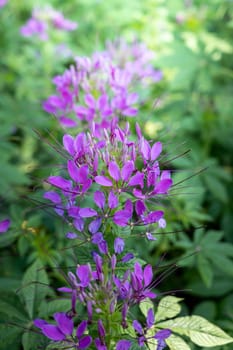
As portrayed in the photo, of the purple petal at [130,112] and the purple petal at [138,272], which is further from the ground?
the purple petal at [130,112]

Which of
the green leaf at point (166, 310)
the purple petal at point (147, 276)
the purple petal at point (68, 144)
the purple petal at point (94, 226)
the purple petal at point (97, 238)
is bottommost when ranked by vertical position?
the green leaf at point (166, 310)

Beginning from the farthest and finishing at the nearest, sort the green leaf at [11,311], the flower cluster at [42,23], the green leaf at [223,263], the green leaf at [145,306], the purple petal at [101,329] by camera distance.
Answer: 1. the flower cluster at [42,23]
2. the green leaf at [223,263]
3. the green leaf at [11,311]
4. the green leaf at [145,306]
5. the purple petal at [101,329]

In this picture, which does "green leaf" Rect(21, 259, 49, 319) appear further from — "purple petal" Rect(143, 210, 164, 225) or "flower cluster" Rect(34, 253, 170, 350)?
"purple petal" Rect(143, 210, 164, 225)

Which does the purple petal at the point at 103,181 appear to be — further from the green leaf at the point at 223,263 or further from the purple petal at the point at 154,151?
the green leaf at the point at 223,263

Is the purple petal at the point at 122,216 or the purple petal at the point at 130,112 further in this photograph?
the purple petal at the point at 130,112

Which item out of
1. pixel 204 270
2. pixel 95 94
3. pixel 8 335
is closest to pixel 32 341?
pixel 8 335

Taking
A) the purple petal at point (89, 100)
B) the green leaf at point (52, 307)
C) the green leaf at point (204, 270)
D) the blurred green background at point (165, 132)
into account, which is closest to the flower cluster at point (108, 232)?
the blurred green background at point (165, 132)

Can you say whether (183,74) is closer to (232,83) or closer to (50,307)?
(232,83)

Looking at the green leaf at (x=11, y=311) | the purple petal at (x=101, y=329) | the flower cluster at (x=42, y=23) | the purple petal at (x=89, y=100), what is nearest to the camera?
the purple petal at (x=101, y=329)
